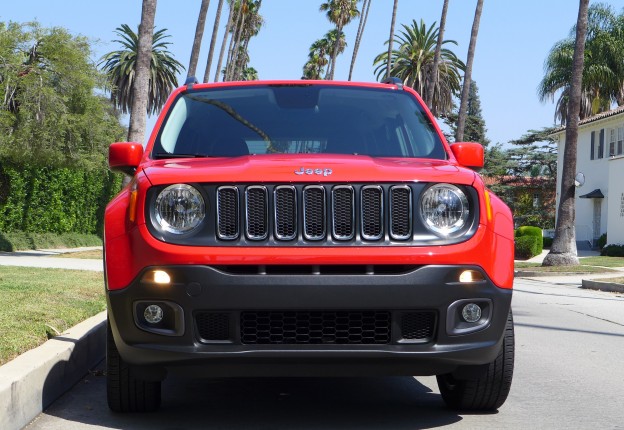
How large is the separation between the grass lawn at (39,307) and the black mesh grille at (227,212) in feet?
6.15

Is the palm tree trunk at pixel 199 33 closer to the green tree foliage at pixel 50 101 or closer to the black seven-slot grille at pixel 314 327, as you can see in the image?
the green tree foliage at pixel 50 101

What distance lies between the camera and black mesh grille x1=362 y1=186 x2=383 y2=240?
5004 mm

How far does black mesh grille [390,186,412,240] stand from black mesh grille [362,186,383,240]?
6 centimetres

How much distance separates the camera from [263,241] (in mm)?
4938

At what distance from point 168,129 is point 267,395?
183 centimetres

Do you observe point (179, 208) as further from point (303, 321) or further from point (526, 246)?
point (526, 246)

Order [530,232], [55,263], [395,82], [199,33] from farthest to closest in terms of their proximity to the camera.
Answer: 1. [530,232]
2. [199,33]
3. [55,263]
4. [395,82]

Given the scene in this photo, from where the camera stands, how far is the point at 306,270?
490cm

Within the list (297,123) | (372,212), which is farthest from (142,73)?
(372,212)

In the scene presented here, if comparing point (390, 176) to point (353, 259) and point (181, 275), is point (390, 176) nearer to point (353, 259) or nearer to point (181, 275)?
point (353, 259)

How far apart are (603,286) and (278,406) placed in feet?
53.0

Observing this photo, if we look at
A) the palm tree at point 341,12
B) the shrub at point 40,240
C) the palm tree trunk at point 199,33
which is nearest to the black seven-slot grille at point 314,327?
the shrub at point 40,240

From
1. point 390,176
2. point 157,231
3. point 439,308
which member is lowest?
point 439,308

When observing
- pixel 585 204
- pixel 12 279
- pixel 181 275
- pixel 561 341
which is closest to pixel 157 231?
pixel 181 275
